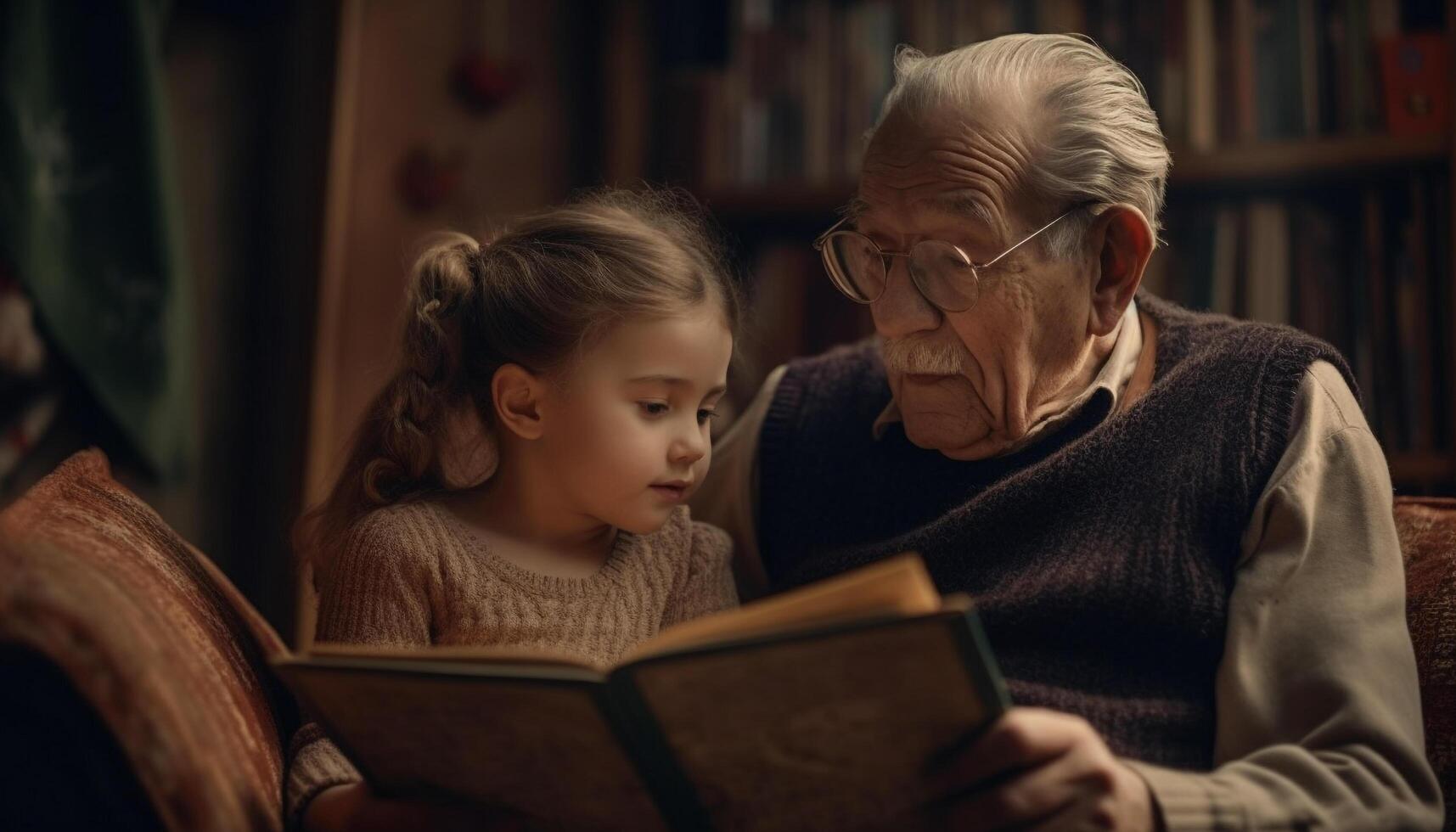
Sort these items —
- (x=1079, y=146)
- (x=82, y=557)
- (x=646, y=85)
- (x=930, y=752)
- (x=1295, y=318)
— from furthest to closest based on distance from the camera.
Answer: (x=646, y=85) → (x=1295, y=318) → (x=1079, y=146) → (x=82, y=557) → (x=930, y=752)

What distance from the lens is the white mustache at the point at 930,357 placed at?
1362mm

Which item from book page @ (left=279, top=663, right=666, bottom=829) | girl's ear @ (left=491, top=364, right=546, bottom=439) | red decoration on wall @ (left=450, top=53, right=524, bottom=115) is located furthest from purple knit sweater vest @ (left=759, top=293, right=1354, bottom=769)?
red decoration on wall @ (left=450, top=53, right=524, bottom=115)

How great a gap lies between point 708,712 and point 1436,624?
76 cm

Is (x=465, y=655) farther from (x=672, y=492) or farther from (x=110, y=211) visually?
(x=110, y=211)

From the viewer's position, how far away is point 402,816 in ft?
3.30

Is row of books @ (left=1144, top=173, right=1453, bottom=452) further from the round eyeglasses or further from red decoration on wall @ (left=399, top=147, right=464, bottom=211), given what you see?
red decoration on wall @ (left=399, top=147, right=464, bottom=211)

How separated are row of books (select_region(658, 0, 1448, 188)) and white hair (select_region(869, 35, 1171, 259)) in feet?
3.32

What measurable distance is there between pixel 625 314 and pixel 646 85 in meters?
1.72

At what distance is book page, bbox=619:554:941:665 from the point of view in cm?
78

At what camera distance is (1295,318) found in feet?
7.55

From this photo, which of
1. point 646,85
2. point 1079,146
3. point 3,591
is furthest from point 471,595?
point 646,85

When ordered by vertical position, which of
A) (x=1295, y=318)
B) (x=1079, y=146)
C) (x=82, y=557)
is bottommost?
(x=1295, y=318)

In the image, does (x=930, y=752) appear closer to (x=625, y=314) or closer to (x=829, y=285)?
(x=625, y=314)

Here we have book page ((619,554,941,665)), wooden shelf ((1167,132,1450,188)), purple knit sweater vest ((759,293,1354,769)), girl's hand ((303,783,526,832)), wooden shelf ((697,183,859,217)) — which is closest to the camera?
book page ((619,554,941,665))
